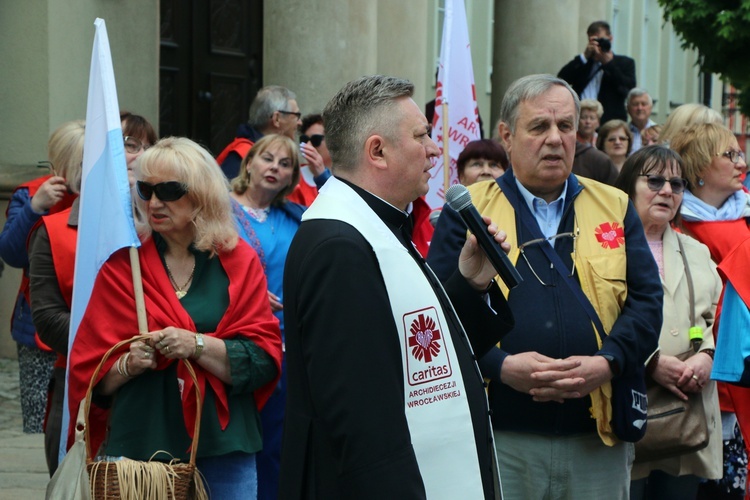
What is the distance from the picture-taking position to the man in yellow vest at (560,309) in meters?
4.22

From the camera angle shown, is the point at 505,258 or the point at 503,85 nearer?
the point at 505,258

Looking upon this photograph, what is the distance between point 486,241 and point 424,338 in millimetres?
509

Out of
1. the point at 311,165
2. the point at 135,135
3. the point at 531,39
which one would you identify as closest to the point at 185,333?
the point at 135,135

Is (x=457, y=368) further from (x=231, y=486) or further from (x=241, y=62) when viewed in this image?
(x=241, y=62)

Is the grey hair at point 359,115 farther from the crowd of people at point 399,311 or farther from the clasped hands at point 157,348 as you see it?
the clasped hands at point 157,348

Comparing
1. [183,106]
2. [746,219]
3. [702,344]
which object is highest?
[183,106]

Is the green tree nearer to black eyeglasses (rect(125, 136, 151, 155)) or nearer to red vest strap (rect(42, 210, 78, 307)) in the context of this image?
black eyeglasses (rect(125, 136, 151, 155))

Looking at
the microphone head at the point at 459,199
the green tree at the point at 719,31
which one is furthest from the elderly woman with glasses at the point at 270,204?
the green tree at the point at 719,31

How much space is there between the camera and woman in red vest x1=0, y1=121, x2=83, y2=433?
5.73 meters

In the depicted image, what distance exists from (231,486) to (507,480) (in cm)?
102

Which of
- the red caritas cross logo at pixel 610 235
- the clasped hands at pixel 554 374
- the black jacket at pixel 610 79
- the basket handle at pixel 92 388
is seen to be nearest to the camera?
the clasped hands at pixel 554 374

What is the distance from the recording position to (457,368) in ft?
10.9

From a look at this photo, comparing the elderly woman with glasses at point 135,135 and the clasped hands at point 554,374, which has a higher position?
the elderly woman with glasses at point 135,135

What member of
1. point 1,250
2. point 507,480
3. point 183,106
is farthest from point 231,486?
point 183,106
